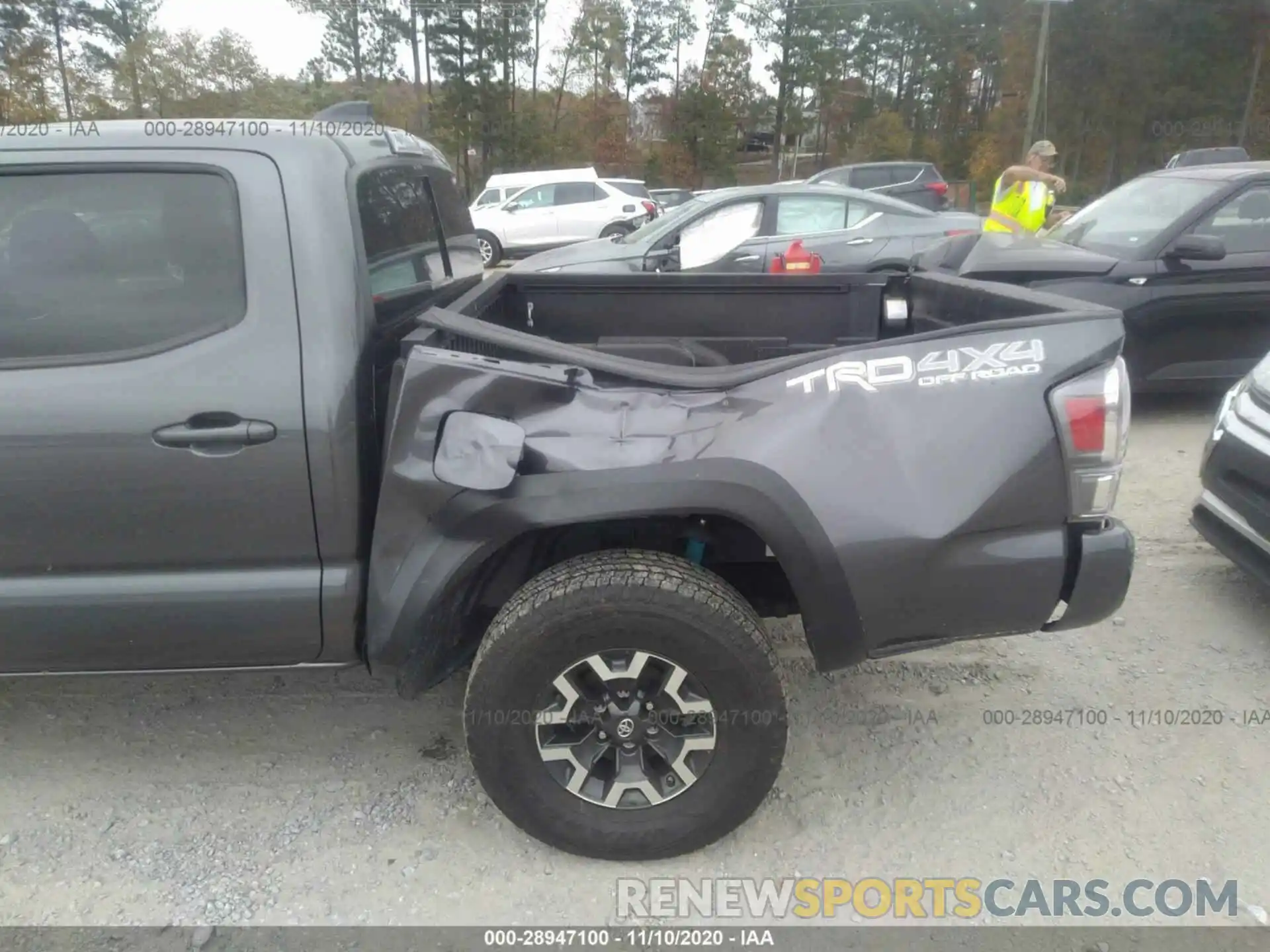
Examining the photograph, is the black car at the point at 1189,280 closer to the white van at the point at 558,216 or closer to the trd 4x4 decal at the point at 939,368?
the trd 4x4 decal at the point at 939,368

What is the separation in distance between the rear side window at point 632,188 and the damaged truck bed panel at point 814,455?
1900 cm

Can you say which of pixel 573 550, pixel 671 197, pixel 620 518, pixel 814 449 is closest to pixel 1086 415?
pixel 814 449

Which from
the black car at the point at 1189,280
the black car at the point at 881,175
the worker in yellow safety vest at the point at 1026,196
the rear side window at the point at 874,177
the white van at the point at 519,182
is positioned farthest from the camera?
the rear side window at the point at 874,177

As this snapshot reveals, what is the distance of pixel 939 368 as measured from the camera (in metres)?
2.25

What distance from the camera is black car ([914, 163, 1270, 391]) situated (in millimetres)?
5879

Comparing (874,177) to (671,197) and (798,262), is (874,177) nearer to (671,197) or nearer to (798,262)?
(671,197)

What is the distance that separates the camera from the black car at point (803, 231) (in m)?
8.97

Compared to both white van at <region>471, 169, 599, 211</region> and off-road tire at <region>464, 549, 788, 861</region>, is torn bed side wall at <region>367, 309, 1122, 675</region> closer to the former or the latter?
off-road tire at <region>464, 549, 788, 861</region>

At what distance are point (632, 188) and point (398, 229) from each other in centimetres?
1948

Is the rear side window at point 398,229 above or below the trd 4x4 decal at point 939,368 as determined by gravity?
above

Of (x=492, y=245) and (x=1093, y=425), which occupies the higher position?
(x=1093, y=425)

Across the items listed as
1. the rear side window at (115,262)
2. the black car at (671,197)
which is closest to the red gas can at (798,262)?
the rear side window at (115,262)

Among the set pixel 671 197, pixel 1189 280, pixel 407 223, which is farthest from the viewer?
pixel 671 197
